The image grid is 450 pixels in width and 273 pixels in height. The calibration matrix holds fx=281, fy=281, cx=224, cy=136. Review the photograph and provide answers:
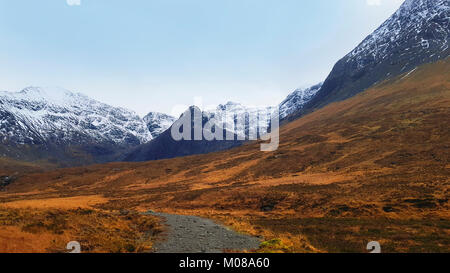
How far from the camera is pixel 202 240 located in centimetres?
1465

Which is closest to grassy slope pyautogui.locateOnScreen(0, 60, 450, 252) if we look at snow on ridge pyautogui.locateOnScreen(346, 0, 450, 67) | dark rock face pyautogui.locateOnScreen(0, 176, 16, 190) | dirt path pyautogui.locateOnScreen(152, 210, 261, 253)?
dirt path pyautogui.locateOnScreen(152, 210, 261, 253)

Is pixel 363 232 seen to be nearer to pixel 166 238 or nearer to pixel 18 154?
pixel 166 238

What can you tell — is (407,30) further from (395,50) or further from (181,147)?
(181,147)

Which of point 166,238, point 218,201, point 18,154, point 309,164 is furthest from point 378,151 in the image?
point 18,154

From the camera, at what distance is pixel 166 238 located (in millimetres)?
14766

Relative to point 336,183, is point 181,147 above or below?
above

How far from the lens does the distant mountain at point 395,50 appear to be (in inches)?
4277

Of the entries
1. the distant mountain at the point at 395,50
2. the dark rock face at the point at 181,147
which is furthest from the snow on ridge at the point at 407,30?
the dark rock face at the point at 181,147

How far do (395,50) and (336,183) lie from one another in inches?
4525

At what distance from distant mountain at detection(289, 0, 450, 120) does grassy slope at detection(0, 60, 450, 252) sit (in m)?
25.6

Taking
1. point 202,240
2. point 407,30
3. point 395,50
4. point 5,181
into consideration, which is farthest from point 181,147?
point 202,240

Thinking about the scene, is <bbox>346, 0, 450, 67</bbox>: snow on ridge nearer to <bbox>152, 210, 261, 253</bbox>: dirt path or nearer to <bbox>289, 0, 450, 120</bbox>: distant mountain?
<bbox>289, 0, 450, 120</bbox>: distant mountain

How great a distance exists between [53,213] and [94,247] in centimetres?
1086

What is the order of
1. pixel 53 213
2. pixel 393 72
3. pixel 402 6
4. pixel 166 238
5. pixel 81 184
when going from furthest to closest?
pixel 402 6 < pixel 393 72 < pixel 81 184 < pixel 53 213 < pixel 166 238
